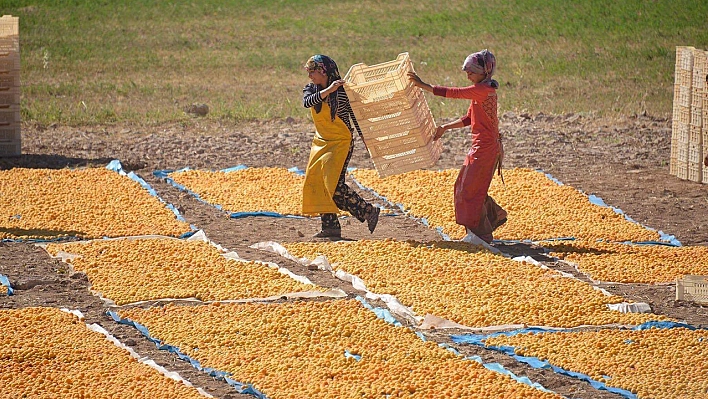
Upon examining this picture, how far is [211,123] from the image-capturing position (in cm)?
1326

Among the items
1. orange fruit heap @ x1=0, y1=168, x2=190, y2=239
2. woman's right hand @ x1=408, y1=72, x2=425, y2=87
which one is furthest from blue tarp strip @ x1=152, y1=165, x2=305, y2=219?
woman's right hand @ x1=408, y1=72, x2=425, y2=87

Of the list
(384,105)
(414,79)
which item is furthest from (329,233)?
(414,79)

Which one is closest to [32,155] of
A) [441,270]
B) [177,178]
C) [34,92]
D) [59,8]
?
[177,178]

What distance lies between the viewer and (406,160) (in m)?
7.88

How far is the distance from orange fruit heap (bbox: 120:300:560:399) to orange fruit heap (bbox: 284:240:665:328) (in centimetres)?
47

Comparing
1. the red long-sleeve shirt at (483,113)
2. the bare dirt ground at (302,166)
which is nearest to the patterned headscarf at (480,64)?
the red long-sleeve shirt at (483,113)

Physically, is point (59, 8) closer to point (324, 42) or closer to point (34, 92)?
point (324, 42)

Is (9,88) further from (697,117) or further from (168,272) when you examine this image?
(697,117)

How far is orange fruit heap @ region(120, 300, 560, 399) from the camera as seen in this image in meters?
5.16

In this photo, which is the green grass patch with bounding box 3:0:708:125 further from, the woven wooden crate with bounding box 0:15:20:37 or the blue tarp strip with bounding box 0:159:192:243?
the blue tarp strip with bounding box 0:159:192:243

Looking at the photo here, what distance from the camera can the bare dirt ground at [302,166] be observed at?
6.59 metres

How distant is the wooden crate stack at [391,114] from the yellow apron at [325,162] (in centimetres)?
28

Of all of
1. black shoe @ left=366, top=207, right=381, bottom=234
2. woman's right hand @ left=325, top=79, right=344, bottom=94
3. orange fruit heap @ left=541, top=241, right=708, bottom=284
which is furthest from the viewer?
black shoe @ left=366, top=207, right=381, bottom=234

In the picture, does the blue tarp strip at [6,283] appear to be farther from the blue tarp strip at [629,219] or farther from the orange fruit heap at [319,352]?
the blue tarp strip at [629,219]
